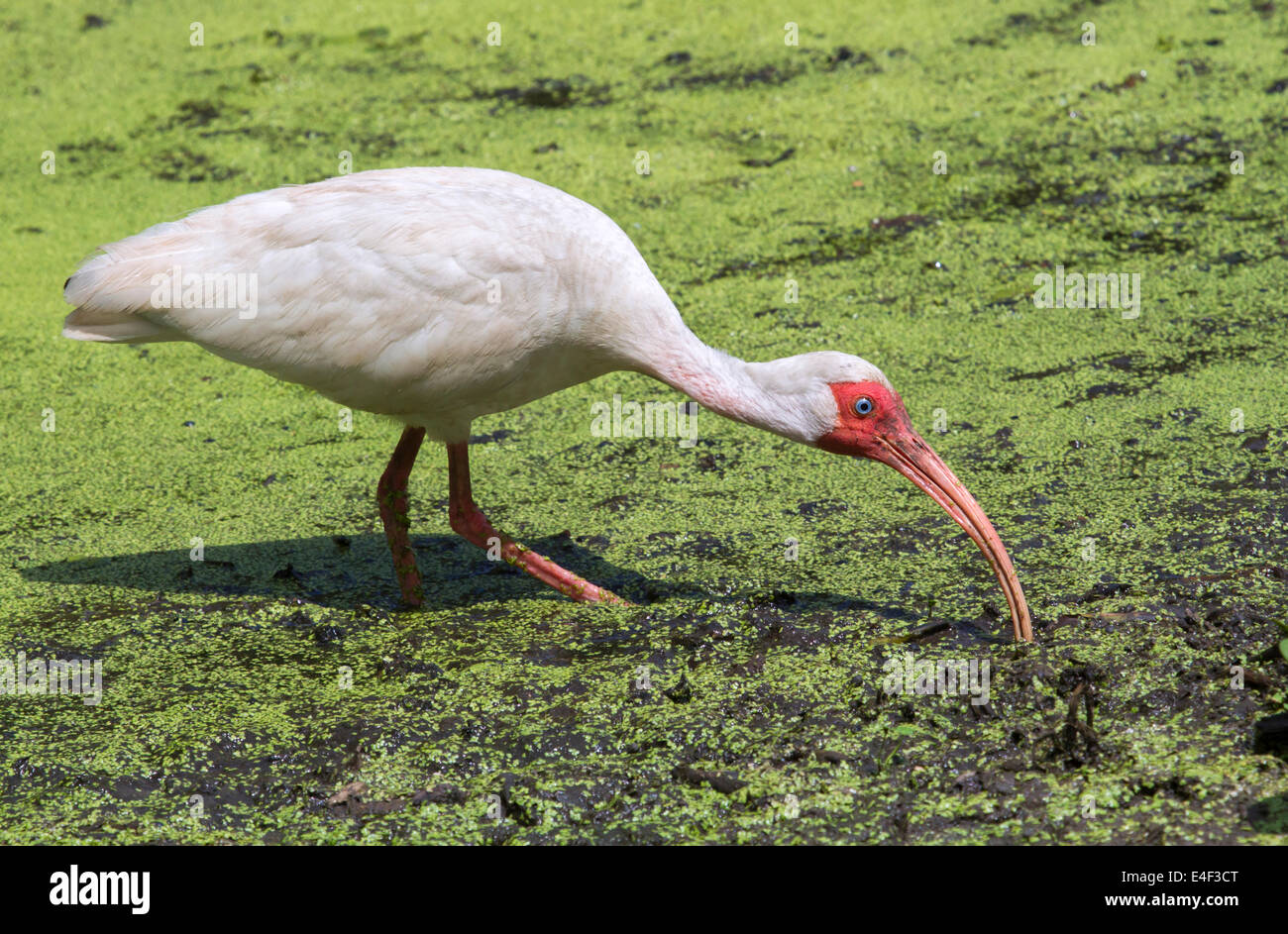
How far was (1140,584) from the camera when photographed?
11.8 ft

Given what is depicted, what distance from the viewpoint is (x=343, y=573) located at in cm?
425

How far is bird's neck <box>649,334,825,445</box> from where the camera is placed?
12.1 ft

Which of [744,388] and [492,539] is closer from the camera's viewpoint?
[744,388]

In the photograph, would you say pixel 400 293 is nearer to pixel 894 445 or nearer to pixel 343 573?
pixel 343 573

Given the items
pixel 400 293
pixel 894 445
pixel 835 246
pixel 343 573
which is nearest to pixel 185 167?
pixel 835 246

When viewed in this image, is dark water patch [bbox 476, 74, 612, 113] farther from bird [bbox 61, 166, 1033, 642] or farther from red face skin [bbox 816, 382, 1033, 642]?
red face skin [bbox 816, 382, 1033, 642]

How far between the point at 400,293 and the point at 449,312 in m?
0.15

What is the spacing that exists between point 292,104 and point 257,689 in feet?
15.4

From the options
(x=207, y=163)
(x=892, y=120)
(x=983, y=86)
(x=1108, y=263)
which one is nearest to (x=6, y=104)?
(x=207, y=163)

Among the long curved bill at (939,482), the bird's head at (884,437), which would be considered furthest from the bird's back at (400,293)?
the long curved bill at (939,482)

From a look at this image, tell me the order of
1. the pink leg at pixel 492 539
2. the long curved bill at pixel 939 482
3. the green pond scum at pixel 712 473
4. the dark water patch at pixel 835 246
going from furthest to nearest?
1. the dark water patch at pixel 835 246
2. the pink leg at pixel 492 539
3. the long curved bill at pixel 939 482
4. the green pond scum at pixel 712 473

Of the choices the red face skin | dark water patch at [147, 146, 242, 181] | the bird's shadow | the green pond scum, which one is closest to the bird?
the red face skin

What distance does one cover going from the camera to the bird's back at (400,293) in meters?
3.66

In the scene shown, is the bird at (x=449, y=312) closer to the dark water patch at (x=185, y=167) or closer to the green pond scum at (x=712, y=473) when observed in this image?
the green pond scum at (x=712, y=473)
